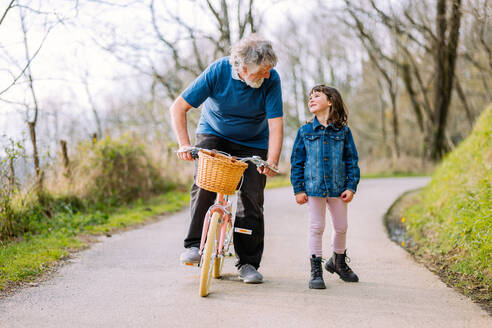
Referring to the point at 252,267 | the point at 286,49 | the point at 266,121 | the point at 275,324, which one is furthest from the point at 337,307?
the point at 286,49

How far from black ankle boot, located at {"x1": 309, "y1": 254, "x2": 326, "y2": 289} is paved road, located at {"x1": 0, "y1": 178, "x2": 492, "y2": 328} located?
10cm

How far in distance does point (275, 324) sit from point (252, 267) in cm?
126

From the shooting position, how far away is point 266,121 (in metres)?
4.77

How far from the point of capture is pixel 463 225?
5859 millimetres

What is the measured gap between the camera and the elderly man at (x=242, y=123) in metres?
4.21

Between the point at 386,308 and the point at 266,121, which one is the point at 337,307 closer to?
the point at 386,308

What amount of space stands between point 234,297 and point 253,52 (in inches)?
77.4

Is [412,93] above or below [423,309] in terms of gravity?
above

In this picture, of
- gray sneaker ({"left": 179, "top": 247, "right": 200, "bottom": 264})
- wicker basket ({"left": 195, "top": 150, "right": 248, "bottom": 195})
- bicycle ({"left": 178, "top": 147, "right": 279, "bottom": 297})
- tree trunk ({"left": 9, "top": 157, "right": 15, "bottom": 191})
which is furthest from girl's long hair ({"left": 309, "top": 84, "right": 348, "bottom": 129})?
tree trunk ({"left": 9, "top": 157, "right": 15, "bottom": 191})

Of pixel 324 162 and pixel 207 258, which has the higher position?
pixel 324 162

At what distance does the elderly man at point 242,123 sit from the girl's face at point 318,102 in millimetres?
364

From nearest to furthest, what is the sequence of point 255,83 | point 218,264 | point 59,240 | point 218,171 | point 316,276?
1. point 218,171
2. point 255,83
3. point 316,276
4. point 218,264
5. point 59,240

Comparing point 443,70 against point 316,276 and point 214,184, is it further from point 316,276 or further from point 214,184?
point 214,184

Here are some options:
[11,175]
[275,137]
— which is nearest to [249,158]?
[275,137]
